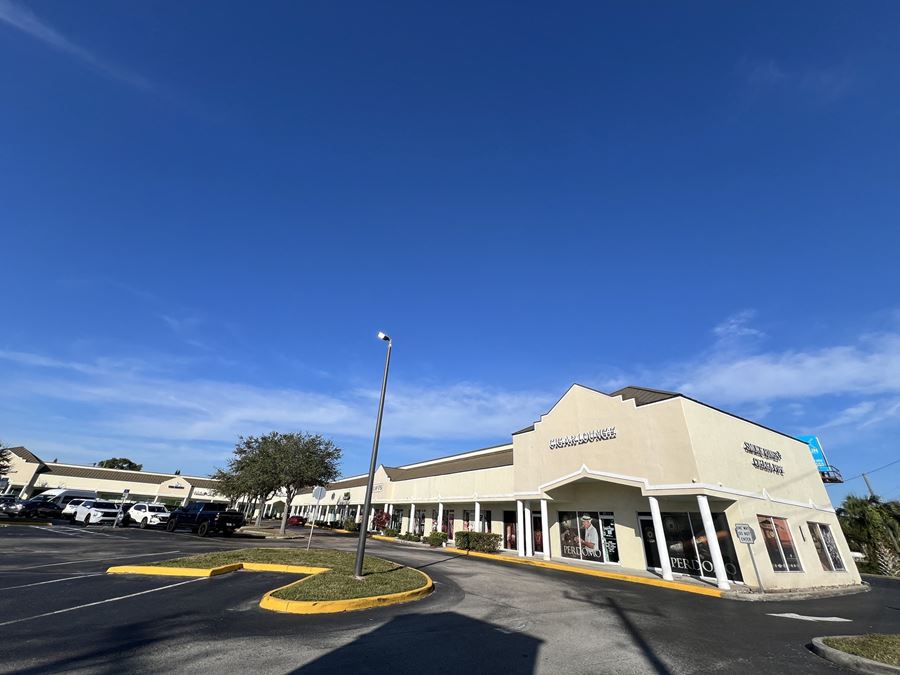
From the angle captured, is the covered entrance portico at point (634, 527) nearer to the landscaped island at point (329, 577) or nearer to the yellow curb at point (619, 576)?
the yellow curb at point (619, 576)

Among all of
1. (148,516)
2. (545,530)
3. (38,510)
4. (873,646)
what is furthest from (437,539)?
(38,510)

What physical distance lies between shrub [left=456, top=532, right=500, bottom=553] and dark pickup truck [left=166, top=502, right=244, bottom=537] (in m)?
17.2

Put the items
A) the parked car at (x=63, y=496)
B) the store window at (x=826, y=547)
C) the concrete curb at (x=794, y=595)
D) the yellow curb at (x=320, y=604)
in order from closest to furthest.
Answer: the yellow curb at (x=320, y=604) < the concrete curb at (x=794, y=595) < the store window at (x=826, y=547) < the parked car at (x=63, y=496)

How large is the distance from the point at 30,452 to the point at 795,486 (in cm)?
9787

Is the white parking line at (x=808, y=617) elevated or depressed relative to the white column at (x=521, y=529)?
depressed

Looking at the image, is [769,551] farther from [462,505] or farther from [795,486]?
[462,505]

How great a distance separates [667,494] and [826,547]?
52.0 feet

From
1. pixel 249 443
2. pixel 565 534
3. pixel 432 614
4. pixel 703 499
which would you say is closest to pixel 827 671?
pixel 432 614

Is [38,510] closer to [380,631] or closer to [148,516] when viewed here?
[148,516]

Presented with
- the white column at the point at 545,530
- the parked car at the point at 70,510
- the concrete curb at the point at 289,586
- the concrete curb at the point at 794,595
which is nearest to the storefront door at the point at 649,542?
the concrete curb at the point at 794,595

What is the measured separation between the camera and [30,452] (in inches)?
2579

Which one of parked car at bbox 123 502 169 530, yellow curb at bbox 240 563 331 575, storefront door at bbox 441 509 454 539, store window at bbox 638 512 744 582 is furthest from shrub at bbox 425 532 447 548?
parked car at bbox 123 502 169 530

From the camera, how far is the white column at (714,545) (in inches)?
647

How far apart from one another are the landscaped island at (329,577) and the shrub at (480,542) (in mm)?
14030
